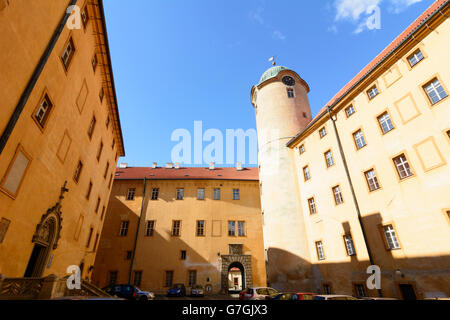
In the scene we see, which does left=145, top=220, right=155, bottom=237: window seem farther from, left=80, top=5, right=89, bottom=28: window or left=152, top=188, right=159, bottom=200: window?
left=80, top=5, right=89, bottom=28: window

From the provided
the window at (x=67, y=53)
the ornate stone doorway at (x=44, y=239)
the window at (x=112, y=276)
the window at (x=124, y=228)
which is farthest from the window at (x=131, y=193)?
the window at (x=67, y=53)

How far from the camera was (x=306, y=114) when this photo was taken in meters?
29.6

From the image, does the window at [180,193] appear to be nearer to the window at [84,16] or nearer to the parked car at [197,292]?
the parked car at [197,292]

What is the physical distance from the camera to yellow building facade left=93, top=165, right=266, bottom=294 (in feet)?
93.7

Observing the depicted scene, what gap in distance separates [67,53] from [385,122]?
20.5 m

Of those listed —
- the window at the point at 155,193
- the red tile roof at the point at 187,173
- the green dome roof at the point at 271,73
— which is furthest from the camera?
the red tile roof at the point at 187,173

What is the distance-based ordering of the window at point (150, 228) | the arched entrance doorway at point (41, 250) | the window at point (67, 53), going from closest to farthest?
the arched entrance doorway at point (41, 250) < the window at point (67, 53) < the window at point (150, 228)

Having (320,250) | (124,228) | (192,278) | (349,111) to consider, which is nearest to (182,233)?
(192,278)

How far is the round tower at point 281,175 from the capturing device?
22.0 m

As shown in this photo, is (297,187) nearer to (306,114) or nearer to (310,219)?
(310,219)

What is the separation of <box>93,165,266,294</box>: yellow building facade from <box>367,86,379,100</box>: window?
19.4 m

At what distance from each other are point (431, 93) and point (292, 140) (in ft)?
42.7

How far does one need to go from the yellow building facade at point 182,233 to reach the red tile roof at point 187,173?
0.15m
